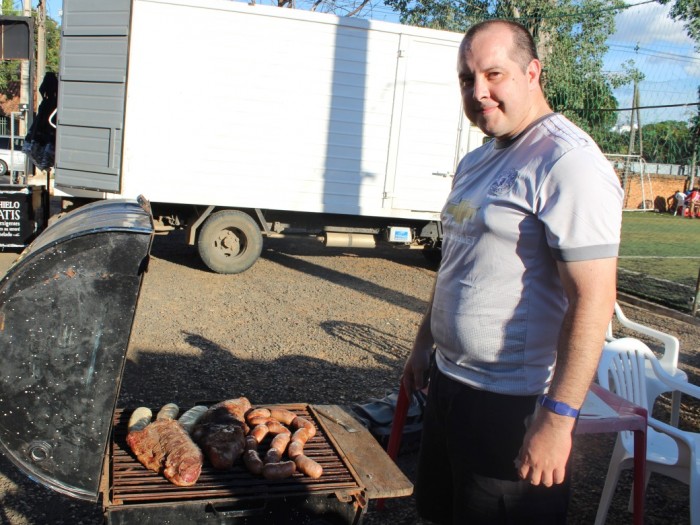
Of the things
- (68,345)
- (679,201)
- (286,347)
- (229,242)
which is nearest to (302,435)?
(68,345)

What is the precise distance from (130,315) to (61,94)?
8.12 metres

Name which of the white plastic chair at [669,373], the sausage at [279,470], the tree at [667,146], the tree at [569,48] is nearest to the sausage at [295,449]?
the sausage at [279,470]

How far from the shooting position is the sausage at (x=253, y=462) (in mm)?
2521

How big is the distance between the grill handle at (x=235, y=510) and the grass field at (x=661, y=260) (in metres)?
8.19

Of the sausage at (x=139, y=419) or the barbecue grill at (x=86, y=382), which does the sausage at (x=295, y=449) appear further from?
the sausage at (x=139, y=419)

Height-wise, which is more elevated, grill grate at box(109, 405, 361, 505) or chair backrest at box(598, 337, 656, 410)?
chair backrest at box(598, 337, 656, 410)

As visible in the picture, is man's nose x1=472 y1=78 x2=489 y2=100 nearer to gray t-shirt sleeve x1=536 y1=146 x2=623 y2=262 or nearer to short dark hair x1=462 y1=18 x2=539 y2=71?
short dark hair x1=462 y1=18 x2=539 y2=71

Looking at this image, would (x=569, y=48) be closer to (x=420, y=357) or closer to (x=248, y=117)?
(x=248, y=117)

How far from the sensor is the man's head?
1949 millimetres

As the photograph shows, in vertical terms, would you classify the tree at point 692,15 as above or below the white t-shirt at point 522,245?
above

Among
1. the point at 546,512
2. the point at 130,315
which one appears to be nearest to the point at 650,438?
the point at 546,512

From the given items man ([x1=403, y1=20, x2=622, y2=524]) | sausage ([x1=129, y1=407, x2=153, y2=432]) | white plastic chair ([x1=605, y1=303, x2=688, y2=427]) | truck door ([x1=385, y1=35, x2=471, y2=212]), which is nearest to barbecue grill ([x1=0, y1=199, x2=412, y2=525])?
sausage ([x1=129, y1=407, x2=153, y2=432])

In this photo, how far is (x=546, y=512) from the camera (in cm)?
197

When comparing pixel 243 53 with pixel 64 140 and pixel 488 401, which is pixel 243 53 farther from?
pixel 488 401
